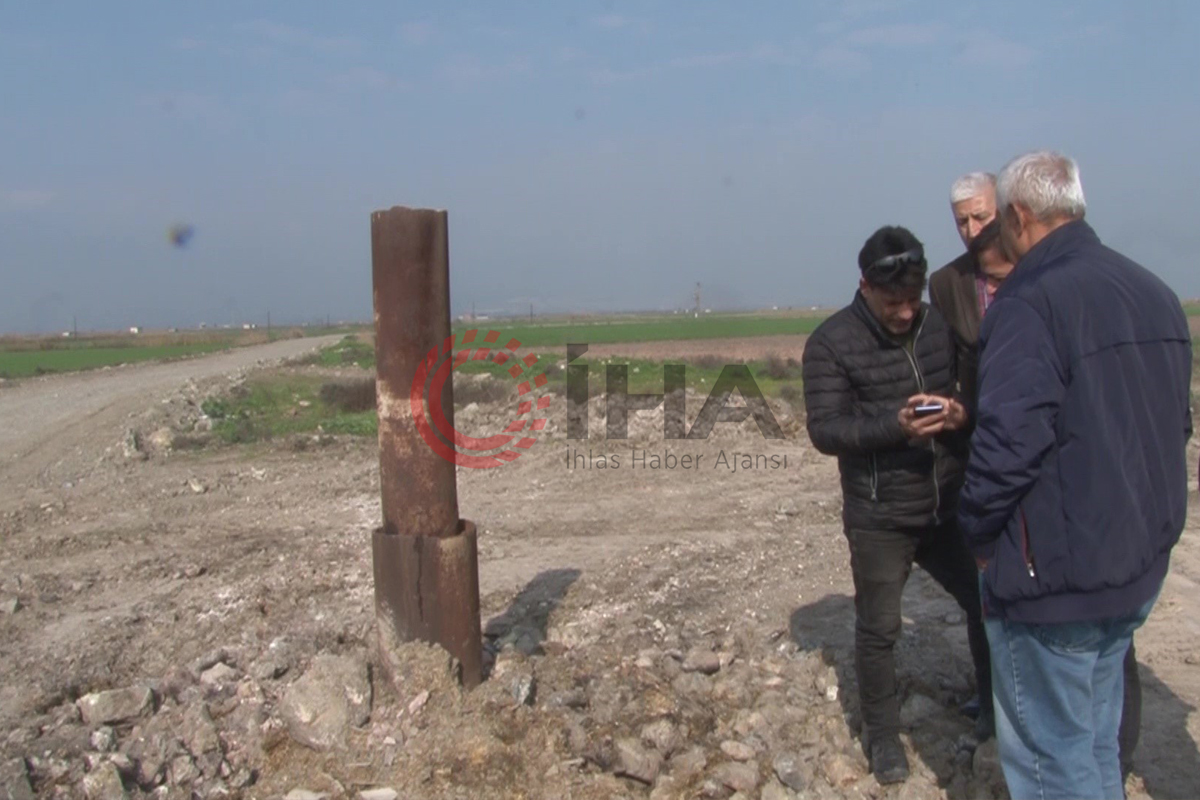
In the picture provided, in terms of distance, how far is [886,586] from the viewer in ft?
12.0

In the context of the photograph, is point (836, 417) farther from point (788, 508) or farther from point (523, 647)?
point (788, 508)

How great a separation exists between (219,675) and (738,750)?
2164mm

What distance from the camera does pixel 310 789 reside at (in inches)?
147

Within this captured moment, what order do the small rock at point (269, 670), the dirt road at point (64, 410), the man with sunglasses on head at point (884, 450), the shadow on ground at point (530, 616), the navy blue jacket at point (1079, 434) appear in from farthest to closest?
the dirt road at point (64, 410) < the shadow on ground at point (530, 616) < the small rock at point (269, 670) < the man with sunglasses on head at point (884, 450) < the navy blue jacket at point (1079, 434)

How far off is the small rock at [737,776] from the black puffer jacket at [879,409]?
963 mm

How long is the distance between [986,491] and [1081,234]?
27.4 inches

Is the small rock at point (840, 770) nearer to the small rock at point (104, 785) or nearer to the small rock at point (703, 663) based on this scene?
the small rock at point (703, 663)

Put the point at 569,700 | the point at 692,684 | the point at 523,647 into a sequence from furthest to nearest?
the point at 523,647, the point at 692,684, the point at 569,700

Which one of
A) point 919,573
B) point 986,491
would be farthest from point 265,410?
point 986,491

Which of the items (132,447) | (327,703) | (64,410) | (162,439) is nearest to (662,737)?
(327,703)

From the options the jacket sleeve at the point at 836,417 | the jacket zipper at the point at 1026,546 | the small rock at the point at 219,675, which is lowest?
the small rock at the point at 219,675

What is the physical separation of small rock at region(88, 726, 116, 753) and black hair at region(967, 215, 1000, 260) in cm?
361

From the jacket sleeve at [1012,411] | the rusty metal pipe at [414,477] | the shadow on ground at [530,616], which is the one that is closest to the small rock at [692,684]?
the shadow on ground at [530,616]

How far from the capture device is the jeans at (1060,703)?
8.70 ft
